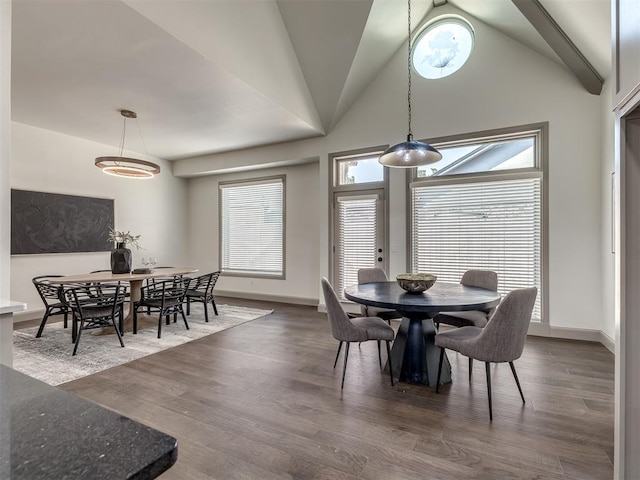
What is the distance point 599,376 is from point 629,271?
6.90ft

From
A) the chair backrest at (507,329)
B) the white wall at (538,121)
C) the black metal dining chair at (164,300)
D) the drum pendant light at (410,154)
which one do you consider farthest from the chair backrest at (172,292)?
the chair backrest at (507,329)

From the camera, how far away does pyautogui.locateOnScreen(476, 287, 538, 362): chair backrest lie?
7.20 ft

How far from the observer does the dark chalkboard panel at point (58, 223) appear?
4.74 metres

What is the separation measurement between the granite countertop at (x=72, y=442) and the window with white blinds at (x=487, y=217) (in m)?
4.53

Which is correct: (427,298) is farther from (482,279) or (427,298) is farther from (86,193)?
(86,193)

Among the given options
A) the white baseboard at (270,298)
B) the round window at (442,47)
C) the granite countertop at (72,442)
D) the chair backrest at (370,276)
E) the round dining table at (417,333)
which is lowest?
the white baseboard at (270,298)

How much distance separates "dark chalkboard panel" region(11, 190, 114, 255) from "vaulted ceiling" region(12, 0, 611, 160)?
1119 mm

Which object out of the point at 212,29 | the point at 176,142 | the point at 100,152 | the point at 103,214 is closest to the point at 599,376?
the point at 212,29

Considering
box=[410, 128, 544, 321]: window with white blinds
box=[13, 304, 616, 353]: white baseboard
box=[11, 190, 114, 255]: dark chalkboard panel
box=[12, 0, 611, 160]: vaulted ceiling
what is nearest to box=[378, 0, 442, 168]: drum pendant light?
box=[410, 128, 544, 321]: window with white blinds

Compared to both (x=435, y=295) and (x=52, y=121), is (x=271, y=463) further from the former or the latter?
(x=52, y=121)

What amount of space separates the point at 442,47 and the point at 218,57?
11.0ft

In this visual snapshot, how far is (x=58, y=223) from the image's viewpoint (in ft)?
16.9

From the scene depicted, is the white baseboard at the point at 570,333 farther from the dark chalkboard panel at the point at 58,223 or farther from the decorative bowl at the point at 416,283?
the dark chalkboard panel at the point at 58,223

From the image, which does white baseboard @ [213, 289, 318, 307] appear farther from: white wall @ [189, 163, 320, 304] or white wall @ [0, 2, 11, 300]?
white wall @ [0, 2, 11, 300]
